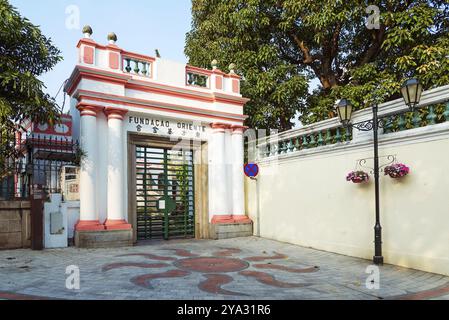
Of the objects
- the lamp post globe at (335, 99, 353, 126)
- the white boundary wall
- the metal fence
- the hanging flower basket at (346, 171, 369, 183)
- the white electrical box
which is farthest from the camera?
the white electrical box

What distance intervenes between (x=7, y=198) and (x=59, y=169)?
1.40 metres

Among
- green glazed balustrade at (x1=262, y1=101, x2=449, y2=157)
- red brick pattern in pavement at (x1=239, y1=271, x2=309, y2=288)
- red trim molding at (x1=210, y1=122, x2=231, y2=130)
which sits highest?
red trim molding at (x1=210, y1=122, x2=231, y2=130)

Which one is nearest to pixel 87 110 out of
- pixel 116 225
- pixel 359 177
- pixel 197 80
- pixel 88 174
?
pixel 88 174

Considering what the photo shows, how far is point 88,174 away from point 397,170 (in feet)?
23.6

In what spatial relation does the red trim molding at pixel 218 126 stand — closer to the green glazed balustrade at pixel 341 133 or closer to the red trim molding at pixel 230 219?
the green glazed balustrade at pixel 341 133

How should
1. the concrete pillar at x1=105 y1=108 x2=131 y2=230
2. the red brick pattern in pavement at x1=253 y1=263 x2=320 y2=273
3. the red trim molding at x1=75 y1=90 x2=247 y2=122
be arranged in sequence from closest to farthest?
A: 1. the red brick pattern in pavement at x1=253 y1=263 x2=320 y2=273
2. the red trim molding at x1=75 y1=90 x2=247 y2=122
3. the concrete pillar at x1=105 y1=108 x2=131 y2=230

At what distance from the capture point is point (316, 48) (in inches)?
558

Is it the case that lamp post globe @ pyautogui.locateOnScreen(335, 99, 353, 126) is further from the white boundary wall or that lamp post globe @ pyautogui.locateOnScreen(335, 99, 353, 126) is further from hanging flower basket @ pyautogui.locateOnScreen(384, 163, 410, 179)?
hanging flower basket @ pyautogui.locateOnScreen(384, 163, 410, 179)

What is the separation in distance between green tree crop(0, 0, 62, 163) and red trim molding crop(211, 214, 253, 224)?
18.1ft

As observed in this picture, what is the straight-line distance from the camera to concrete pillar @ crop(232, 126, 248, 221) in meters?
11.7

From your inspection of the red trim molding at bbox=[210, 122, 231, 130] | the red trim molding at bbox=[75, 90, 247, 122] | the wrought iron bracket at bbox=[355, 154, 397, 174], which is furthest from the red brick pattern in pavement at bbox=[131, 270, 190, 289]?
the red trim molding at bbox=[210, 122, 231, 130]
